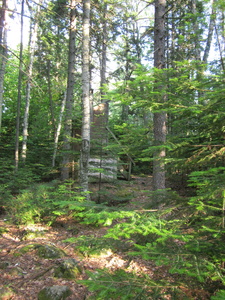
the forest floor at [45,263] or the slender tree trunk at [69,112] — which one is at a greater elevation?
the slender tree trunk at [69,112]

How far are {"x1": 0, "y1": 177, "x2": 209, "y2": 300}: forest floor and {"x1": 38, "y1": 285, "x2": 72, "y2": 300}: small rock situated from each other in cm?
10

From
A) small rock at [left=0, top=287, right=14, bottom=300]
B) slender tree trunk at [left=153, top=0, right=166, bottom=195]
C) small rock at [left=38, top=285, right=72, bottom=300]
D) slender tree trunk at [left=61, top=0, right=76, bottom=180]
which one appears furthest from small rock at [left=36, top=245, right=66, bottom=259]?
slender tree trunk at [left=61, top=0, right=76, bottom=180]

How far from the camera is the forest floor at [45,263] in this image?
13.0ft

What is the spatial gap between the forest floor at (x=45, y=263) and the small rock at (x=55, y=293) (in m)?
0.10

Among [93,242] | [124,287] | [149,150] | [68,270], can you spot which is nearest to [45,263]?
[68,270]

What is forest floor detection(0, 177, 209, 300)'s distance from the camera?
156 inches

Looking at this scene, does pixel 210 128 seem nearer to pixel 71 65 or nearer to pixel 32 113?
pixel 71 65

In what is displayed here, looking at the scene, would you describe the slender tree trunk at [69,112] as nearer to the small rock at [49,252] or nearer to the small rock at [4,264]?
the small rock at [49,252]

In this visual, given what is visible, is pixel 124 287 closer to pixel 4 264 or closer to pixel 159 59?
pixel 4 264

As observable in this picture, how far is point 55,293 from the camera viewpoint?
3801mm

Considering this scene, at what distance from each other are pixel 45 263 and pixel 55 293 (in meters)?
1.17

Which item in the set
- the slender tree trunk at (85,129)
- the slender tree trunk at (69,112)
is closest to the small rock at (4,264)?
the slender tree trunk at (85,129)

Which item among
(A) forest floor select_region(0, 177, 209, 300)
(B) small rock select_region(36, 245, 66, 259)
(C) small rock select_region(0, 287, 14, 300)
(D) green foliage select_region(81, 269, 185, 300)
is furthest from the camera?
(B) small rock select_region(36, 245, 66, 259)

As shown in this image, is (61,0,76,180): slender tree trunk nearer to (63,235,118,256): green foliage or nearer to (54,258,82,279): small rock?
(54,258,82,279): small rock
